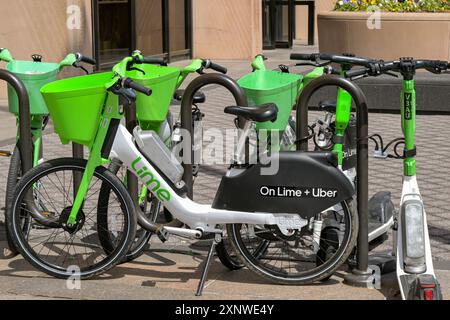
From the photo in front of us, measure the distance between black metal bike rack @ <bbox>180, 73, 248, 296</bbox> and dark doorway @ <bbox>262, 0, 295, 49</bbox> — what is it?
14.9 m

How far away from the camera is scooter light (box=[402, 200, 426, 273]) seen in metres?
4.86

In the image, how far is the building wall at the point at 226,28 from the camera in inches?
668

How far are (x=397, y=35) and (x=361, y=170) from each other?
23.5 ft

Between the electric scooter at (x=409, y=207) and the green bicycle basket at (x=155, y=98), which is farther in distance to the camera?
the green bicycle basket at (x=155, y=98)

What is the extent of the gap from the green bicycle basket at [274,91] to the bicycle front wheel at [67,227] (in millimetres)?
918

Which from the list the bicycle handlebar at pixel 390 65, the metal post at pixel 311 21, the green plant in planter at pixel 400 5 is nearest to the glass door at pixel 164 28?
the green plant in planter at pixel 400 5

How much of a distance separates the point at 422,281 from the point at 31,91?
8.29ft

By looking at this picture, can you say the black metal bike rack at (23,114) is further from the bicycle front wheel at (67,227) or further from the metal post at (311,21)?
the metal post at (311,21)

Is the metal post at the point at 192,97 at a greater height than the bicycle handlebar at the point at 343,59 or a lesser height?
lesser

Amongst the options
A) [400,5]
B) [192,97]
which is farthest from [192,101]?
[400,5]

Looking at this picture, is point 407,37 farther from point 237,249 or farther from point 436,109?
point 237,249

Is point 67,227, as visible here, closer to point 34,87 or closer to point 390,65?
point 34,87

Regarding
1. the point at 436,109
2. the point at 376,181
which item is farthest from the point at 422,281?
the point at 436,109

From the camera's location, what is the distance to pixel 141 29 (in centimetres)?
1565
